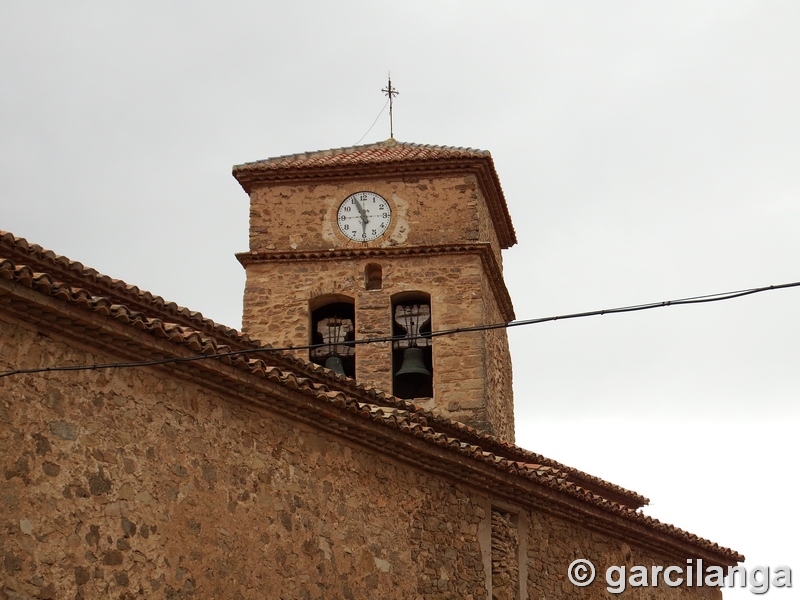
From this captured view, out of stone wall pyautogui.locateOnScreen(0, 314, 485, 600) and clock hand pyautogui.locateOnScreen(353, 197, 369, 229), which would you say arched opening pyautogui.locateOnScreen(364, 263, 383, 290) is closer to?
clock hand pyautogui.locateOnScreen(353, 197, 369, 229)

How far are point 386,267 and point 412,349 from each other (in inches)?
64.4

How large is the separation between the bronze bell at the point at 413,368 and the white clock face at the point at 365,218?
2202 mm

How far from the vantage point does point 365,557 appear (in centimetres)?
1148

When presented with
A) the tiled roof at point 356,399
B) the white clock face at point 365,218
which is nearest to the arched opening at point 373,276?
the white clock face at point 365,218

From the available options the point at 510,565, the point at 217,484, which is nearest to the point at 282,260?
the point at 510,565

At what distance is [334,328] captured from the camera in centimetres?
1923

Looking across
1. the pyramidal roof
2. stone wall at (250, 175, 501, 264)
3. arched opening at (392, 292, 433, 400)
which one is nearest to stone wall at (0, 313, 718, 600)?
arched opening at (392, 292, 433, 400)

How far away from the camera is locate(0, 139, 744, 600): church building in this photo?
346 inches

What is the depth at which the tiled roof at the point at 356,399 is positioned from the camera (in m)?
8.95

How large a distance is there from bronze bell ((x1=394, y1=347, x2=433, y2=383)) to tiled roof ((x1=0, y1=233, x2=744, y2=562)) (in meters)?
2.63

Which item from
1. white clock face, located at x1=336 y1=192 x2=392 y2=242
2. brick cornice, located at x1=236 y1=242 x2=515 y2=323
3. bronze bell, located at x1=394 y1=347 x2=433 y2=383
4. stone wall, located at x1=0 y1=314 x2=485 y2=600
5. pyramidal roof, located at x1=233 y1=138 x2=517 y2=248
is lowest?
stone wall, located at x1=0 y1=314 x2=485 y2=600

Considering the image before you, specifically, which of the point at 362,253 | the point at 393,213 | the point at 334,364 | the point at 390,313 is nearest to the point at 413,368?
the point at 334,364

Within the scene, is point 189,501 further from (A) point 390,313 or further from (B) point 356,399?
(A) point 390,313

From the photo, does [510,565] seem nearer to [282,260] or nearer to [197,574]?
[197,574]
